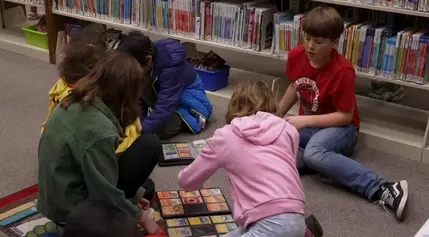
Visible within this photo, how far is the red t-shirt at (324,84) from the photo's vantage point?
231 cm

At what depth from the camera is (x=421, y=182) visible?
7.68 ft

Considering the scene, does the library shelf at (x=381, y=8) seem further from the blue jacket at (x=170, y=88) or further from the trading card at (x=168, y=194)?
the trading card at (x=168, y=194)

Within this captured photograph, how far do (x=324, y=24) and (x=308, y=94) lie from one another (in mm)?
325

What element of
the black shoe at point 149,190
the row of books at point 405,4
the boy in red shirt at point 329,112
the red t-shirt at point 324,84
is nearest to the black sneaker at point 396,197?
the boy in red shirt at point 329,112

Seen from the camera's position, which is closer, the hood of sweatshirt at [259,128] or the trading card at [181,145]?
the hood of sweatshirt at [259,128]

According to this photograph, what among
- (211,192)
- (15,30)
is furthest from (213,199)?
(15,30)

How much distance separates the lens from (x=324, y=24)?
2.24 meters

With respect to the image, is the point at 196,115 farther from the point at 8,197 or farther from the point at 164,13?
the point at 8,197

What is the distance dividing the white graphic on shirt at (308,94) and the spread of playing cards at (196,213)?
553mm

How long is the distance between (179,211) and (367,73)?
3.68 ft

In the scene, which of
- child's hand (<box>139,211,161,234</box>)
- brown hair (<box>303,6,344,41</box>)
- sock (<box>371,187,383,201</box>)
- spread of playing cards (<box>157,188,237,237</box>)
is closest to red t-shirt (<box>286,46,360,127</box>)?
brown hair (<box>303,6,344,41</box>)

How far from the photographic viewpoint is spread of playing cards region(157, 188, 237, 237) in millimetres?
1933

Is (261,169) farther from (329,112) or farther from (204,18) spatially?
(204,18)

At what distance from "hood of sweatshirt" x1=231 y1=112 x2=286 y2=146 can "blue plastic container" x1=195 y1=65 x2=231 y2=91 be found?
4.87 feet
